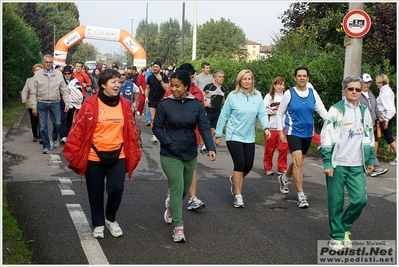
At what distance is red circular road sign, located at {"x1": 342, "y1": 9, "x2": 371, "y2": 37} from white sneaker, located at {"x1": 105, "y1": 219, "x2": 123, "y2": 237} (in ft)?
22.6

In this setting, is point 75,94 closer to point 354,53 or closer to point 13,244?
point 354,53

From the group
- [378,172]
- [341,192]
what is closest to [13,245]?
[341,192]

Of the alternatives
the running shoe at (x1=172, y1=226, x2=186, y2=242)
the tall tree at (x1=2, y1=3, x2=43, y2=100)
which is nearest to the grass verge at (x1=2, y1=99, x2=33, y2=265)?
the running shoe at (x1=172, y1=226, x2=186, y2=242)

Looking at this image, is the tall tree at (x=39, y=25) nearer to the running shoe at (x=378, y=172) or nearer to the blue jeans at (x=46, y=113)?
the blue jeans at (x=46, y=113)

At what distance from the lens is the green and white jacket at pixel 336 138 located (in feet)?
19.8

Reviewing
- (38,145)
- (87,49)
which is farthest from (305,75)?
(87,49)

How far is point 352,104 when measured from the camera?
6090 millimetres

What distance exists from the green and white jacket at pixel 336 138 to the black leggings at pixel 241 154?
2.12 meters

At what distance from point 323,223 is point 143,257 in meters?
2.48

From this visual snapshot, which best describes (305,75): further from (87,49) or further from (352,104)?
(87,49)

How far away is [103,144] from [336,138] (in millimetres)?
2282

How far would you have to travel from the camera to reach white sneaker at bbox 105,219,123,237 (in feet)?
21.3

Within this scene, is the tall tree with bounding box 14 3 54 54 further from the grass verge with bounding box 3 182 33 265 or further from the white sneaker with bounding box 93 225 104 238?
the white sneaker with bounding box 93 225 104 238

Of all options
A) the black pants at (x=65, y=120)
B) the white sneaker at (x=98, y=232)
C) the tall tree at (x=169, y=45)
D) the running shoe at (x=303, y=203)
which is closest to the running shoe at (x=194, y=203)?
the running shoe at (x=303, y=203)
